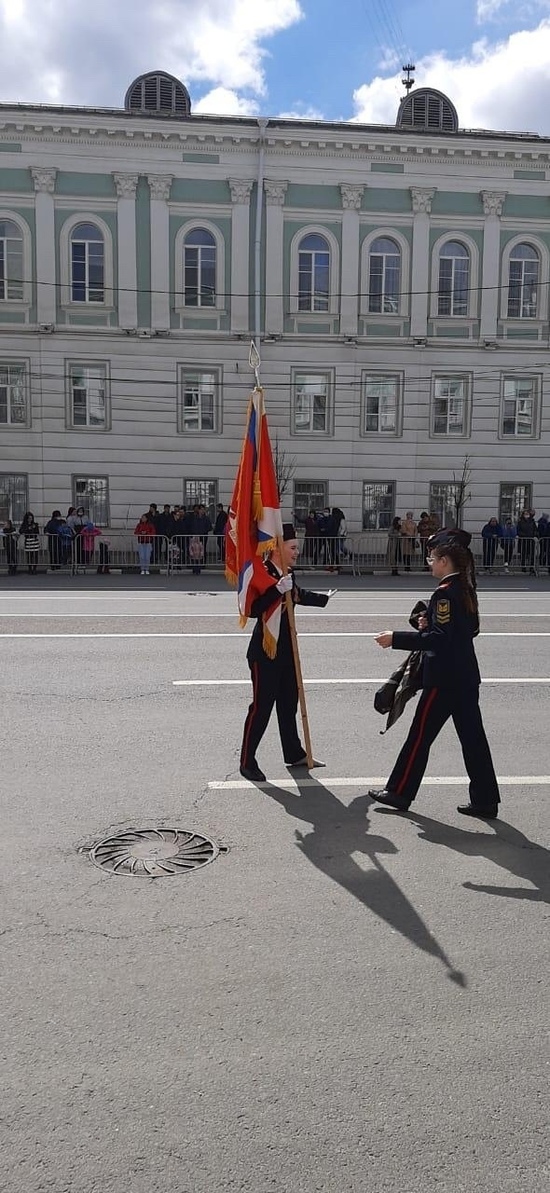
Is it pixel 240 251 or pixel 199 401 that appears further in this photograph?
pixel 199 401

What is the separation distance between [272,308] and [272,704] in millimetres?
24463

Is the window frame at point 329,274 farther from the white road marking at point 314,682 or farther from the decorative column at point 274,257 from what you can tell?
A: the white road marking at point 314,682

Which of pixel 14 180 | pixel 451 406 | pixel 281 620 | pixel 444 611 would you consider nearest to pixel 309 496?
pixel 451 406

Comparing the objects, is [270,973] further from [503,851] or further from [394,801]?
[394,801]

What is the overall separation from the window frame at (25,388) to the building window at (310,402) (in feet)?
26.4

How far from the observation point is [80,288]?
1116 inches

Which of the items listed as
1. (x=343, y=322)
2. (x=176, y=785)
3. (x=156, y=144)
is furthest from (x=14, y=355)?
(x=176, y=785)

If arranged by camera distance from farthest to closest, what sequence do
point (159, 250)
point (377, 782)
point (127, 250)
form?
point (159, 250)
point (127, 250)
point (377, 782)

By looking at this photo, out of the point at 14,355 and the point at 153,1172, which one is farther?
the point at 14,355

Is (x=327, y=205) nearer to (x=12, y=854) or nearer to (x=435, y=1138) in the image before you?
(x=12, y=854)

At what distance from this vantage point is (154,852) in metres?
4.78

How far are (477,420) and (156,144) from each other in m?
12.9

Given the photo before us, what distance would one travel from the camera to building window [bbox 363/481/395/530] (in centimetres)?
2950

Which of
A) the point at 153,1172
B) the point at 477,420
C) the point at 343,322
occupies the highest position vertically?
the point at 343,322
